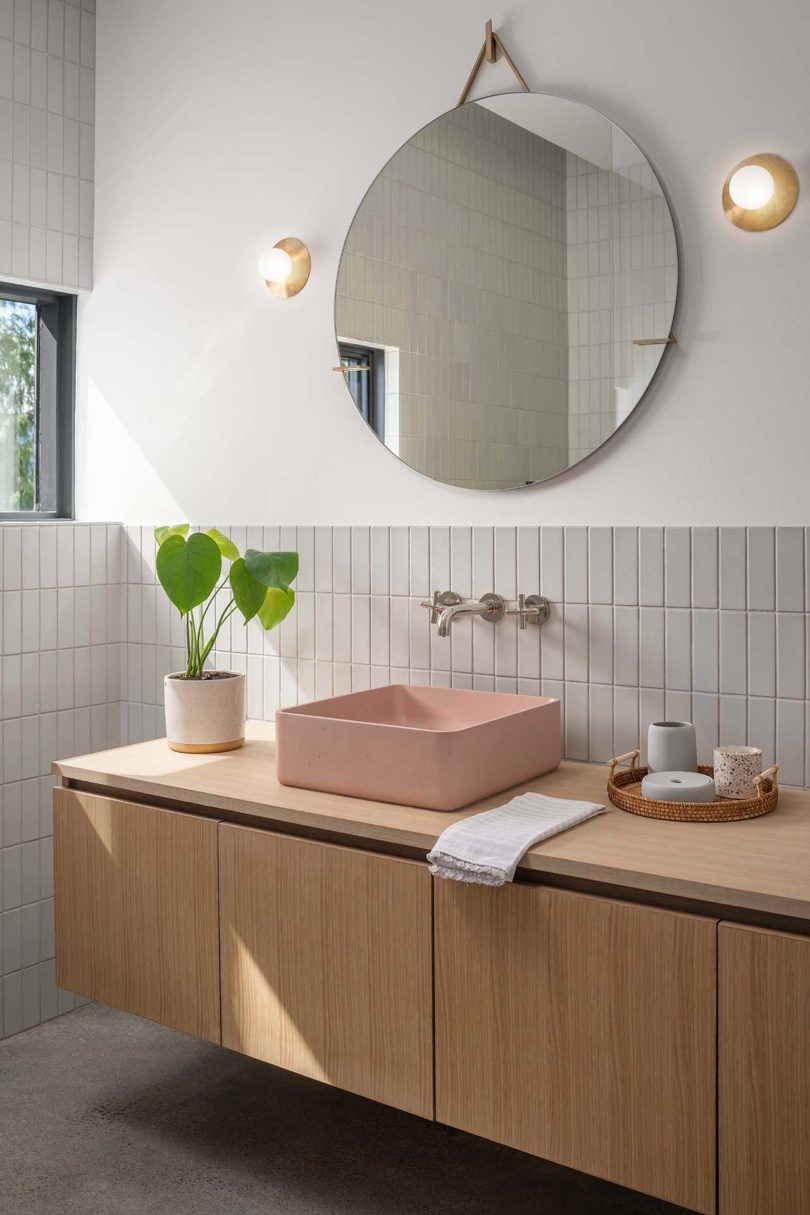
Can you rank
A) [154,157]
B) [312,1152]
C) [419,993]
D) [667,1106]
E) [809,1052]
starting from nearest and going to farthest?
[809,1052], [667,1106], [419,993], [312,1152], [154,157]

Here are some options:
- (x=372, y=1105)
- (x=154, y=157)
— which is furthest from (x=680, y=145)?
(x=372, y=1105)

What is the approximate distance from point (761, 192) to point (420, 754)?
123 cm

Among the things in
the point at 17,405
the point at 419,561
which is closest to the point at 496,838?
the point at 419,561

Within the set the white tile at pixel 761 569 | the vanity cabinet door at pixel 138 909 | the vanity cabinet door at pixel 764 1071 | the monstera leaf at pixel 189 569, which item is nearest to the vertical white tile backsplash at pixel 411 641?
the white tile at pixel 761 569

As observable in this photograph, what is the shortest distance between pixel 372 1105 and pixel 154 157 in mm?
2518

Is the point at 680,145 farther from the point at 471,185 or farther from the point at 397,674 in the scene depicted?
the point at 397,674

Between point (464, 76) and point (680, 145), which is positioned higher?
point (464, 76)

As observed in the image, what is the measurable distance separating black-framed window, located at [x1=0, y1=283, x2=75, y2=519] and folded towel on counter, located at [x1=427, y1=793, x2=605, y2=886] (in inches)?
71.5

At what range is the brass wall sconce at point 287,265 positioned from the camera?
109 inches

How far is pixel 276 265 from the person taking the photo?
277 cm

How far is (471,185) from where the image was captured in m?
2.46

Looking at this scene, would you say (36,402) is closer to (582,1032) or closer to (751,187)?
(751,187)

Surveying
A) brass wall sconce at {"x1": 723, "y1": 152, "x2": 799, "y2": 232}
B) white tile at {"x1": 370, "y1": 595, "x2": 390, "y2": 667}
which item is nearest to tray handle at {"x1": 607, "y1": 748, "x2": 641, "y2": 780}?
white tile at {"x1": 370, "y1": 595, "x2": 390, "y2": 667}

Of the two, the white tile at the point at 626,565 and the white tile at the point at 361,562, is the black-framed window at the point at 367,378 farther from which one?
the white tile at the point at 626,565
